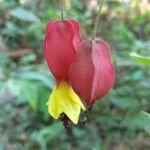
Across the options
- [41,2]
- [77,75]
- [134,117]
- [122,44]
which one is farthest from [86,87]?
[41,2]

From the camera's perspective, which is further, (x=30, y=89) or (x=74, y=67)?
(x=30, y=89)

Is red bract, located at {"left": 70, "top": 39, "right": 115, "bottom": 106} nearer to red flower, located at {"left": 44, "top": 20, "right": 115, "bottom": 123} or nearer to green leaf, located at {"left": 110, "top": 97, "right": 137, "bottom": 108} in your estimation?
red flower, located at {"left": 44, "top": 20, "right": 115, "bottom": 123}

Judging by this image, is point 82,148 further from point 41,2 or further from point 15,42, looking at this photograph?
point 41,2

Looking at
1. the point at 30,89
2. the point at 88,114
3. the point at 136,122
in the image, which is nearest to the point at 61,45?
the point at 30,89

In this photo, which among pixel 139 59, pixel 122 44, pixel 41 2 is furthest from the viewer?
pixel 41 2

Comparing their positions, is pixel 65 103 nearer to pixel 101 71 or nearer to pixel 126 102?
pixel 101 71

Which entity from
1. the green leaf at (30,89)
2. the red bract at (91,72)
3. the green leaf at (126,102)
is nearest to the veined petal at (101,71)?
the red bract at (91,72)
